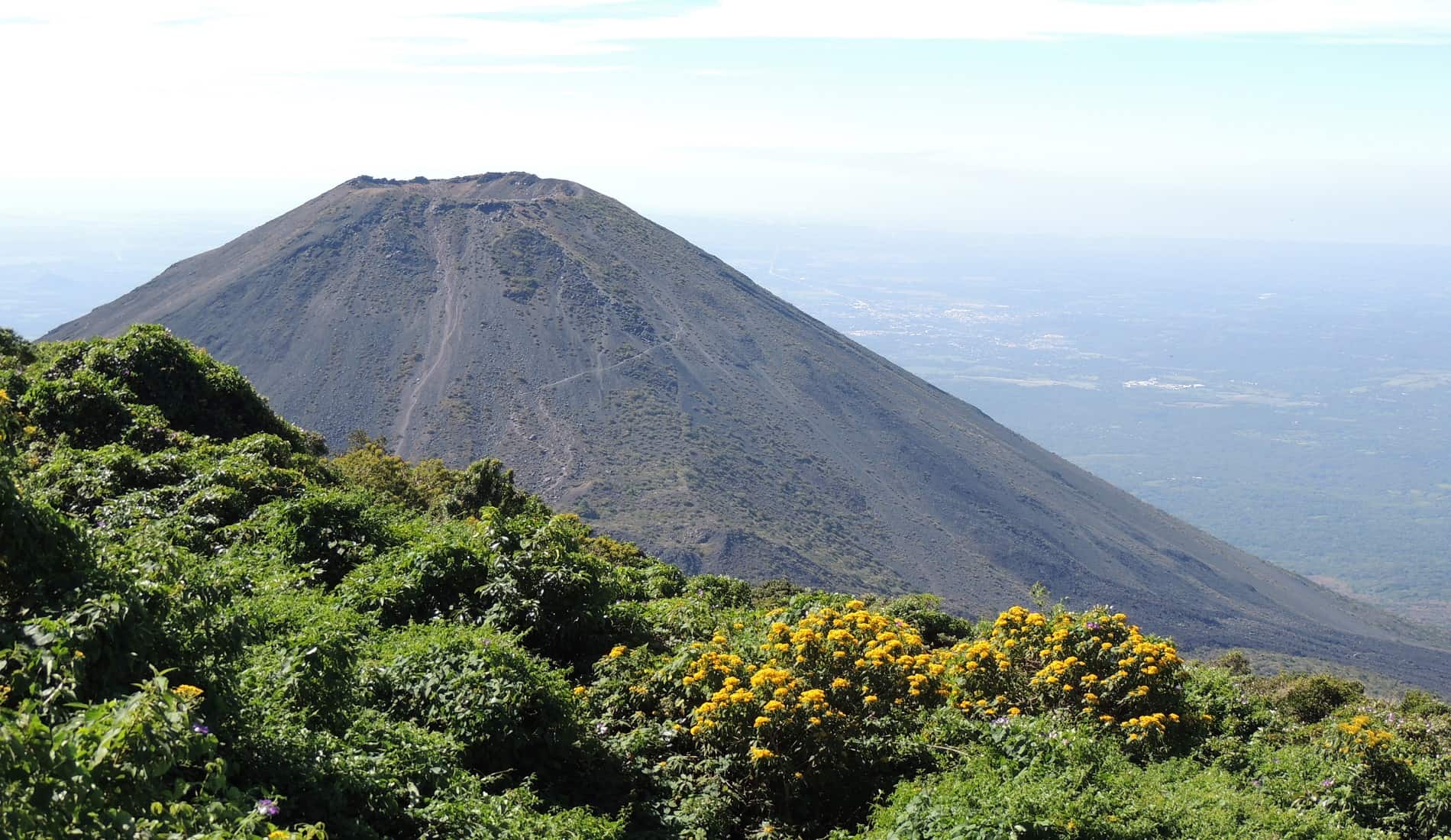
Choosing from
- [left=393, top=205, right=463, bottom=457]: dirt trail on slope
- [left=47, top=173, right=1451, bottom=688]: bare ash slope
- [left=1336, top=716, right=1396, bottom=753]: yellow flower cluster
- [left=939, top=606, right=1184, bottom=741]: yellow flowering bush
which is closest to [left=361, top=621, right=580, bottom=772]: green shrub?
[left=939, top=606, right=1184, bottom=741]: yellow flowering bush

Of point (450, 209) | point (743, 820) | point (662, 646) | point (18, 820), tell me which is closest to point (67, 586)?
point (18, 820)

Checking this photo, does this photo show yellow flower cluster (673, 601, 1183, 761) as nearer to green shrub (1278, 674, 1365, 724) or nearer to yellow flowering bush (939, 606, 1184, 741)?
yellow flowering bush (939, 606, 1184, 741)

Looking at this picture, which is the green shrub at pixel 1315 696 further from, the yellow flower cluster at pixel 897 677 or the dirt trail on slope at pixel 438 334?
the dirt trail on slope at pixel 438 334

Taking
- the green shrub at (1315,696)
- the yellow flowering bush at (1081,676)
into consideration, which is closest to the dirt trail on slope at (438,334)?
the green shrub at (1315,696)

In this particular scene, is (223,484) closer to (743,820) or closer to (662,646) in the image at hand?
(662,646)

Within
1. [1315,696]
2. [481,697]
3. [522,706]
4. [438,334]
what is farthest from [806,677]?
[438,334]

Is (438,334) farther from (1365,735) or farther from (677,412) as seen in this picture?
(1365,735)
